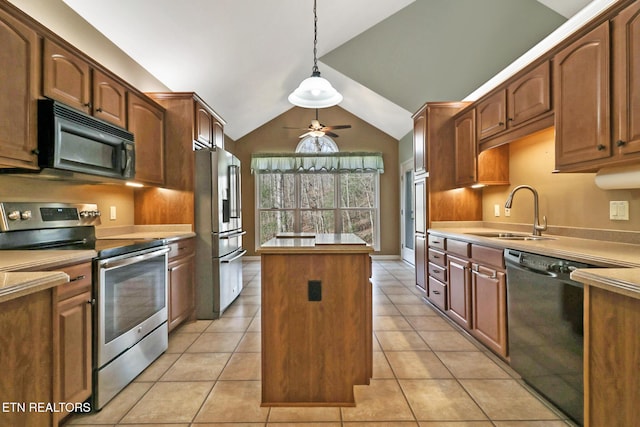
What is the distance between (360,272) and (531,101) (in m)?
1.81

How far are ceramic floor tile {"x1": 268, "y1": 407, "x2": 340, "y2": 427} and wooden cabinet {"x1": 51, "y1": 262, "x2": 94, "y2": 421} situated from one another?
100cm

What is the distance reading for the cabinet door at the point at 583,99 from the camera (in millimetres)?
1726

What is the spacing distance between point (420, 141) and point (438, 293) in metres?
1.81

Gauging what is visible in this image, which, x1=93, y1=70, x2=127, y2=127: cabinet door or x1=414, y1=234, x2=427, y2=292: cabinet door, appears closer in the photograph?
x1=93, y1=70, x2=127, y2=127: cabinet door

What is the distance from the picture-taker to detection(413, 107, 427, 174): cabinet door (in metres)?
3.73

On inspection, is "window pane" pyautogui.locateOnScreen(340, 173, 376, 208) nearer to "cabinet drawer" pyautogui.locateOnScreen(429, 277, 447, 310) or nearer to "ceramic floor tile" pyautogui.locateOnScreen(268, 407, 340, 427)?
"cabinet drawer" pyautogui.locateOnScreen(429, 277, 447, 310)

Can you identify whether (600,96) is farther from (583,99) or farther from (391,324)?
(391,324)

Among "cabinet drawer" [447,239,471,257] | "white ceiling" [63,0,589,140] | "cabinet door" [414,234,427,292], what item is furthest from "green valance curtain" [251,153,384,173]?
"cabinet drawer" [447,239,471,257]

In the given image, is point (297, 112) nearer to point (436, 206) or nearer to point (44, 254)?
point (436, 206)

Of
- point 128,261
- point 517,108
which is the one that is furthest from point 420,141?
point 128,261

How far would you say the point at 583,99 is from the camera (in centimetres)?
187

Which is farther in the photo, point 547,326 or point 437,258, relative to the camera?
point 437,258

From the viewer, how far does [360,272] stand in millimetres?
1780

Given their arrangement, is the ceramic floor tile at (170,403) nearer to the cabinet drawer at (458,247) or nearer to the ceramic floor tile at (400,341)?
the ceramic floor tile at (400,341)
